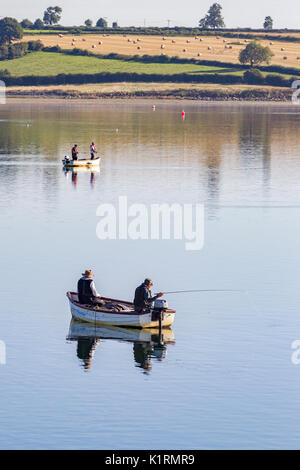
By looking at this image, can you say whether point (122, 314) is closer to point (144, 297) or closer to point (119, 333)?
point (119, 333)

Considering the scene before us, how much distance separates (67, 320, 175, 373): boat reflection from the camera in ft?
126

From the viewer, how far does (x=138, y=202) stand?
77312 millimetres

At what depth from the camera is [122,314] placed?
41.1m

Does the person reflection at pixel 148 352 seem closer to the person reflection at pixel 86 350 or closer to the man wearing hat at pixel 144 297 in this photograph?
the man wearing hat at pixel 144 297

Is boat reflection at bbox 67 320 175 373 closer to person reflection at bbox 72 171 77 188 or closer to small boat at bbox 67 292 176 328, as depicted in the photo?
small boat at bbox 67 292 176 328

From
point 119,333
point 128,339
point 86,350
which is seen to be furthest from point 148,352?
A: point 119,333

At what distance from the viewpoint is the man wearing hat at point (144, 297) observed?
41.1 m

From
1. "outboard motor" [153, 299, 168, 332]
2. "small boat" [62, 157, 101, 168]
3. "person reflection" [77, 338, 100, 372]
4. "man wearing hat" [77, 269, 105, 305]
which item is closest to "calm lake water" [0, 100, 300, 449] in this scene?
"person reflection" [77, 338, 100, 372]

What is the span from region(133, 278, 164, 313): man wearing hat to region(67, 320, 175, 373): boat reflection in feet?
3.42

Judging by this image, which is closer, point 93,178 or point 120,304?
point 120,304

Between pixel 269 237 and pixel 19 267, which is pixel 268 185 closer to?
pixel 269 237
